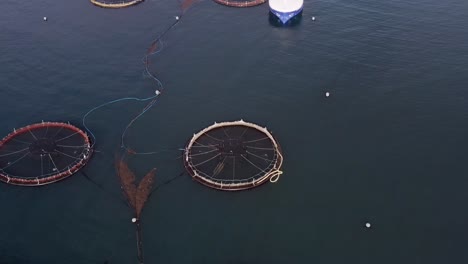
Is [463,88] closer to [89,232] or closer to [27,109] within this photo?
[89,232]

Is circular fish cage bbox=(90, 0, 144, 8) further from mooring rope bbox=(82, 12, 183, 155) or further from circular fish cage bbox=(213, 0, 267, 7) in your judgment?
circular fish cage bbox=(213, 0, 267, 7)

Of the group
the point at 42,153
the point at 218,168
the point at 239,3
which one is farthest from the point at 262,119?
the point at 239,3

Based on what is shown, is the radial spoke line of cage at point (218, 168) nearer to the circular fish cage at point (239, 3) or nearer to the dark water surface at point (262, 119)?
the dark water surface at point (262, 119)

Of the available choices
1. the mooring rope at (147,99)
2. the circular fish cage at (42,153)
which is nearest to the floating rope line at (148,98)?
the mooring rope at (147,99)

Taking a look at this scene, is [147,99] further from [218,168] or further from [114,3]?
[114,3]

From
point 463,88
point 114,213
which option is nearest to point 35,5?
point 114,213

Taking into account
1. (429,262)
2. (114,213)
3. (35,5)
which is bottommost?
(429,262)
